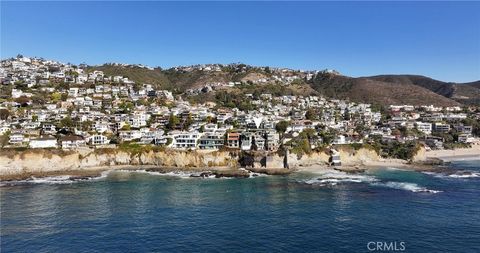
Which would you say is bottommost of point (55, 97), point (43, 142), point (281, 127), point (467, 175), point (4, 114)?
point (467, 175)

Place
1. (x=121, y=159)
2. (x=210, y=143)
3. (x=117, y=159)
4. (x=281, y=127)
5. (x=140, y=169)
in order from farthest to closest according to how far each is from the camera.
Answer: (x=281, y=127) < (x=210, y=143) < (x=121, y=159) < (x=117, y=159) < (x=140, y=169)

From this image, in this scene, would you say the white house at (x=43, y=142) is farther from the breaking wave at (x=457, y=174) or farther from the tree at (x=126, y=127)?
the breaking wave at (x=457, y=174)

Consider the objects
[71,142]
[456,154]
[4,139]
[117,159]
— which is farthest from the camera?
[456,154]

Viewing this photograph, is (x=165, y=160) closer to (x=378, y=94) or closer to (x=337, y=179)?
(x=337, y=179)

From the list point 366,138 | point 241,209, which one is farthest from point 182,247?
point 366,138

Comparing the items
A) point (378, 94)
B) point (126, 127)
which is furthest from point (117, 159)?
point (378, 94)

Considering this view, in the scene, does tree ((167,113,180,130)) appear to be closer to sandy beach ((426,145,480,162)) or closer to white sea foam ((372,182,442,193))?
white sea foam ((372,182,442,193))
